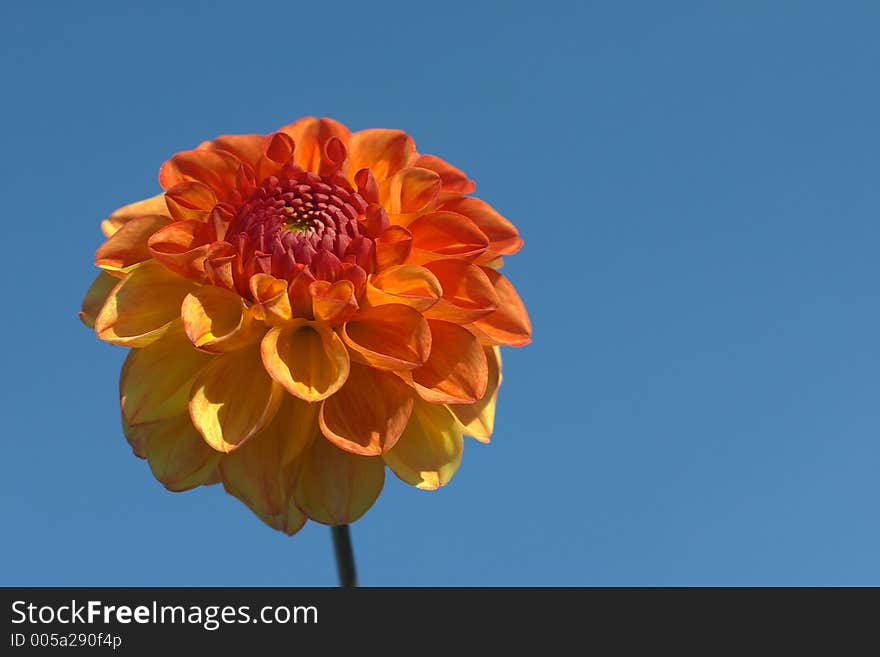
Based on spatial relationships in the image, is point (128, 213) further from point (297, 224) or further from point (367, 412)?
point (367, 412)

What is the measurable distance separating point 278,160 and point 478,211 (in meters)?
0.73

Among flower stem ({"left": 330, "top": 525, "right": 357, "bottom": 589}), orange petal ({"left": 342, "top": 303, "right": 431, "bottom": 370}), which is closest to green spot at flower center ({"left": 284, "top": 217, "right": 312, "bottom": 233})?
orange petal ({"left": 342, "top": 303, "right": 431, "bottom": 370})

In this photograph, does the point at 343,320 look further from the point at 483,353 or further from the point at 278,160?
the point at 278,160

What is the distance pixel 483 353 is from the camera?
2773 millimetres

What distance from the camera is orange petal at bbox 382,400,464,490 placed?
108 inches

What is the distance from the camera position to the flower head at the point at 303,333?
267 centimetres

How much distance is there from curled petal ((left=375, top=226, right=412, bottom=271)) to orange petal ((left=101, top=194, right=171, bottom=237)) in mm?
906

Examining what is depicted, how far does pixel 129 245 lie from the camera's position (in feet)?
9.77

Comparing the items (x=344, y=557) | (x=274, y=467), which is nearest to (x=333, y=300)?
(x=274, y=467)

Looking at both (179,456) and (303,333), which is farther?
(303,333)

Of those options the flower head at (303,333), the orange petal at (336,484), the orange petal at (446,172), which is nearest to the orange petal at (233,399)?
the flower head at (303,333)

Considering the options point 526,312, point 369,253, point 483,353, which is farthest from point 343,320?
point 526,312

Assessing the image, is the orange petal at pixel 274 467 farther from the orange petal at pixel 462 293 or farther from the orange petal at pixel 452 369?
the orange petal at pixel 462 293

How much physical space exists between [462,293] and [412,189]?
431 millimetres
